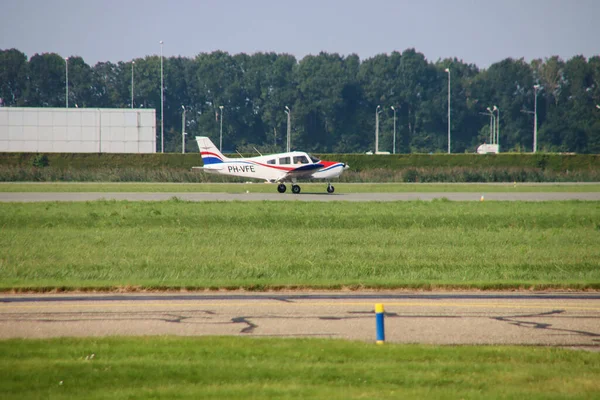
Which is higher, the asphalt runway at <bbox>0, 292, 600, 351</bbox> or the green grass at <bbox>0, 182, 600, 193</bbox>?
the green grass at <bbox>0, 182, 600, 193</bbox>

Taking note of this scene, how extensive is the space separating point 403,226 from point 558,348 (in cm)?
1668

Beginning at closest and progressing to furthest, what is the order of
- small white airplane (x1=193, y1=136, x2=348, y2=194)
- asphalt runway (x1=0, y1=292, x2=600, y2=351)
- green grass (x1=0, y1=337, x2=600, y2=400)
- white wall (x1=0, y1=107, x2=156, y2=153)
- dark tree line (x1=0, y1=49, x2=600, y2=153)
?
green grass (x1=0, y1=337, x2=600, y2=400) < asphalt runway (x1=0, y1=292, x2=600, y2=351) < small white airplane (x1=193, y1=136, x2=348, y2=194) < white wall (x1=0, y1=107, x2=156, y2=153) < dark tree line (x1=0, y1=49, x2=600, y2=153)

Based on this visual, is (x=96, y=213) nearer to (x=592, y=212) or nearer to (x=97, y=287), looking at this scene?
(x=97, y=287)

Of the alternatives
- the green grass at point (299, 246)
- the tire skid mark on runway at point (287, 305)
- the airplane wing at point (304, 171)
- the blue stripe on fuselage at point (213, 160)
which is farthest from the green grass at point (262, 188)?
the tire skid mark on runway at point (287, 305)

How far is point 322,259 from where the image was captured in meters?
18.7

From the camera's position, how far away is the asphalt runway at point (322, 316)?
1047 cm

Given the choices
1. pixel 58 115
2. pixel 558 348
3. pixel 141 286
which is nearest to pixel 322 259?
pixel 141 286

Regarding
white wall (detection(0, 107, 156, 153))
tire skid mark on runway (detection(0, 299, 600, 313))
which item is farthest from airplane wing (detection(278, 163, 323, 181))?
white wall (detection(0, 107, 156, 153))

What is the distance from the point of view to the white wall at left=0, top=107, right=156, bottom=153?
8119cm

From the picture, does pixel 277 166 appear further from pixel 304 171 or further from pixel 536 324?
pixel 536 324

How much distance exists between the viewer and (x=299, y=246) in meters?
21.2

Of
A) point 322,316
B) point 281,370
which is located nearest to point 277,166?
point 322,316

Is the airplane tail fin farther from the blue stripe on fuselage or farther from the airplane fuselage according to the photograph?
the airplane fuselage

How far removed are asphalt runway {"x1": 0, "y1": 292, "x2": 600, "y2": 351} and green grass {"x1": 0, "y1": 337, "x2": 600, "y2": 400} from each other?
85cm
